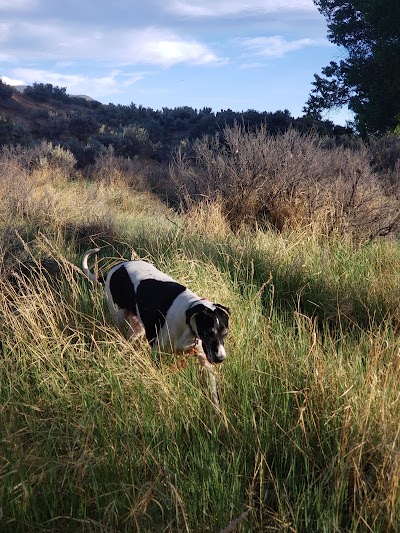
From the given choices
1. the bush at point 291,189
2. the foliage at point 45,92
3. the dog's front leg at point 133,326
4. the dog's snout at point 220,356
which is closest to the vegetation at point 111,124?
the foliage at point 45,92

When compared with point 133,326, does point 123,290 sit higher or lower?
higher

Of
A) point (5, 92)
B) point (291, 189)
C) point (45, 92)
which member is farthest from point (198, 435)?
point (45, 92)

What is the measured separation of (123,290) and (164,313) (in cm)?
53

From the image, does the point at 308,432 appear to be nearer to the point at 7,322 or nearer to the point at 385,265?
the point at 7,322

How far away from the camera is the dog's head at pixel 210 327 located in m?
3.32

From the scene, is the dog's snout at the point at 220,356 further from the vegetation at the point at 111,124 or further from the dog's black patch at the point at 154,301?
the vegetation at the point at 111,124

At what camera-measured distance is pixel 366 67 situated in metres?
20.5

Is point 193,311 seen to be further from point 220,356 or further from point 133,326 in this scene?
point 133,326

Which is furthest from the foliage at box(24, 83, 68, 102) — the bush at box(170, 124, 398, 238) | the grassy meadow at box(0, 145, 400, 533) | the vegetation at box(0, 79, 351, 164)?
the grassy meadow at box(0, 145, 400, 533)

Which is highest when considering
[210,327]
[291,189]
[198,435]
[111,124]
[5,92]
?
Result: [5,92]

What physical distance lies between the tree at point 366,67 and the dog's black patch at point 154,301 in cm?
1774

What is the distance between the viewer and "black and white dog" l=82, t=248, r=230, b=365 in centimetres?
339

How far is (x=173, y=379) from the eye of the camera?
11.0 feet

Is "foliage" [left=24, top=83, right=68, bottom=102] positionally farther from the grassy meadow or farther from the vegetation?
the grassy meadow
